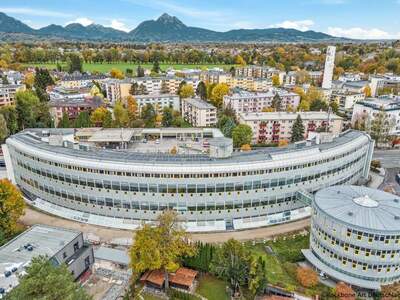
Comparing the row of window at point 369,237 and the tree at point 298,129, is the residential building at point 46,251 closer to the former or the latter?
the row of window at point 369,237

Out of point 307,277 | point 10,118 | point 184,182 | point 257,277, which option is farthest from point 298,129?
point 10,118

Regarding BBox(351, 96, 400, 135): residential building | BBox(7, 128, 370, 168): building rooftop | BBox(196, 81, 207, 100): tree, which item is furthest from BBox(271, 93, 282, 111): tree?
BBox(7, 128, 370, 168): building rooftop

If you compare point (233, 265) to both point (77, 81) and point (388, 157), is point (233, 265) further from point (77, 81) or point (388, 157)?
point (77, 81)

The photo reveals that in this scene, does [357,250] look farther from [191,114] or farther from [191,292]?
[191,114]

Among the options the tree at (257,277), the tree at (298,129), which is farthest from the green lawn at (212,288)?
the tree at (298,129)

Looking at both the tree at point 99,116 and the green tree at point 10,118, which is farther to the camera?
the tree at point 99,116

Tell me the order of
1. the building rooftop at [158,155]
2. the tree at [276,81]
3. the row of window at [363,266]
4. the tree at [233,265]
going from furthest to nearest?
1. the tree at [276,81]
2. the building rooftop at [158,155]
3. the row of window at [363,266]
4. the tree at [233,265]

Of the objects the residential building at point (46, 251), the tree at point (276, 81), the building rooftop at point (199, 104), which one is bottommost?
the residential building at point (46, 251)

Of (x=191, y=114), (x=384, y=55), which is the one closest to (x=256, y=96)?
(x=191, y=114)
